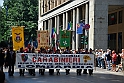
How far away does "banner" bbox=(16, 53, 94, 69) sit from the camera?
24.6 meters

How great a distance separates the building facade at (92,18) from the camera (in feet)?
135

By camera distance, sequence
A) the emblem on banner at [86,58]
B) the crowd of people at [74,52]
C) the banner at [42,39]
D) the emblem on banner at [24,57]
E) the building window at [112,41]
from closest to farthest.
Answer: the crowd of people at [74,52] < the emblem on banner at [24,57] < the emblem on banner at [86,58] < the banner at [42,39] < the building window at [112,41]

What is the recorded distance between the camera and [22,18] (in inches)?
3305

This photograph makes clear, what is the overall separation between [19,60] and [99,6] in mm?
18649

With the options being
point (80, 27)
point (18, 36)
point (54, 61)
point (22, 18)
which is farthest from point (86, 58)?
point (22, 18)

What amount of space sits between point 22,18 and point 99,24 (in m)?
44.9

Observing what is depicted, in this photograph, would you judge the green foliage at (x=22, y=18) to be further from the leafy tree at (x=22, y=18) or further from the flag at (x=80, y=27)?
the flag at (x=80, y=27)

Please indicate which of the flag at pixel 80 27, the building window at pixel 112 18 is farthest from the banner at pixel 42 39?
the building window at pixel 112 18

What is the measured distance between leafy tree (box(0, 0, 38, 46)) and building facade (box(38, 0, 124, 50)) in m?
13.5

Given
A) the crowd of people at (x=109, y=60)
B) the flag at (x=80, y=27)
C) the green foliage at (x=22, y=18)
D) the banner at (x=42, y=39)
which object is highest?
the green foliage at (x=22, y=18)

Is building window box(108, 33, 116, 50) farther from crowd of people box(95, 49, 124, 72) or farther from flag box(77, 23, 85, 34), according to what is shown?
crowd of people box(95, 49, 124, 72)

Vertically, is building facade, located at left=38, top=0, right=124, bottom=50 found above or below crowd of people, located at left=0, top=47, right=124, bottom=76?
above

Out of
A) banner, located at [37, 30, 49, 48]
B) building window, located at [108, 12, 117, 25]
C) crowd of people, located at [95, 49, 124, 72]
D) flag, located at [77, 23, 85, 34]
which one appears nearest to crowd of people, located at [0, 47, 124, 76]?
crowd of people, located at [95, 49, 124, 72]

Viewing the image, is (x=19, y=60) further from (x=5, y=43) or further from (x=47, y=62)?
(x=5, y=43)
